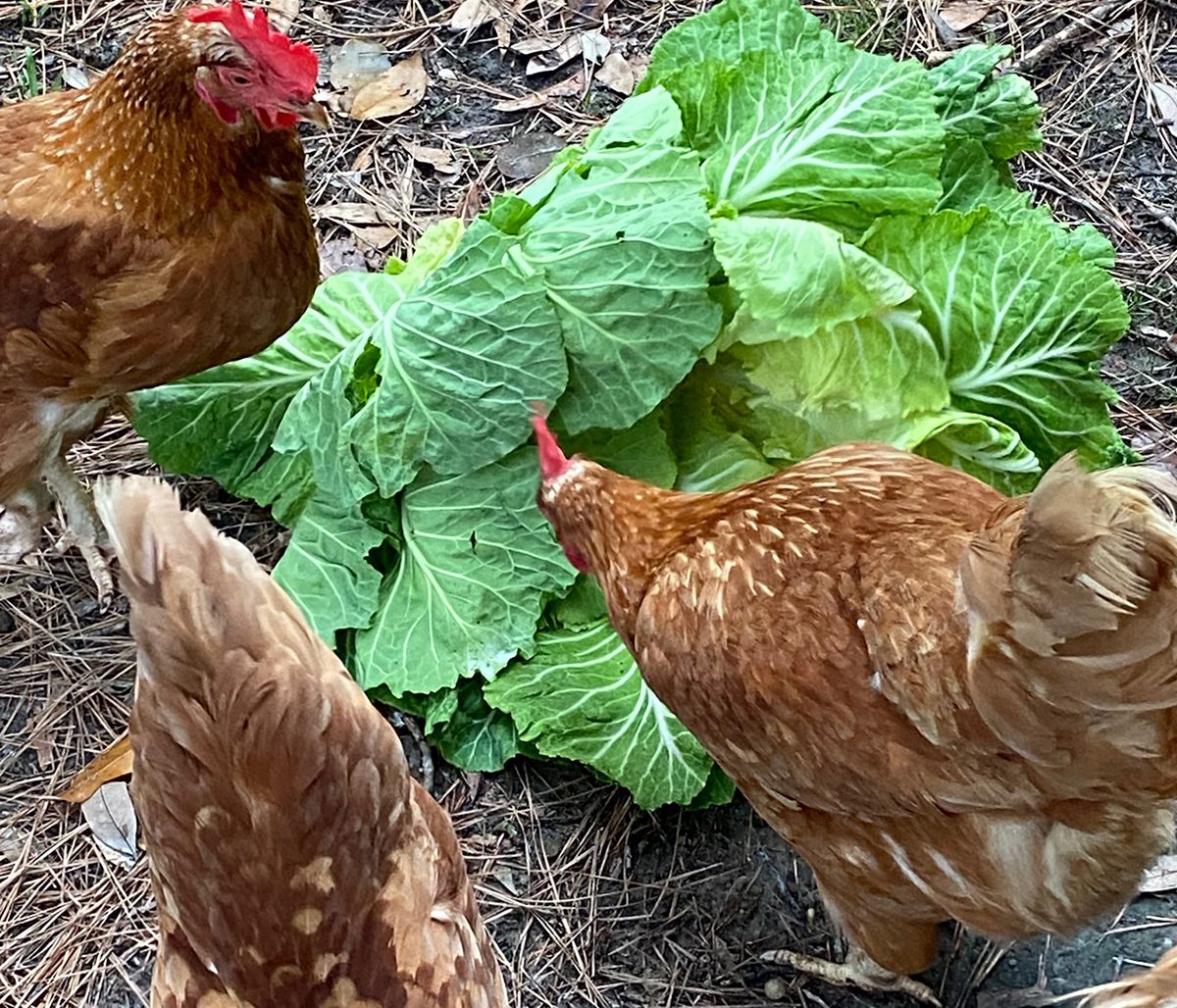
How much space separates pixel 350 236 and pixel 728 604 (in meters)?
1.83

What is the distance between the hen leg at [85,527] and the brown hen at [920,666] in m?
1.25

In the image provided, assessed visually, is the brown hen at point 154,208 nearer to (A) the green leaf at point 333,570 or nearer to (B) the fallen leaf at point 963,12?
(A) the green leaf at point 333,570

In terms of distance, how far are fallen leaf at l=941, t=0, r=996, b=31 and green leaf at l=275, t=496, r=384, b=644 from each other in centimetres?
223

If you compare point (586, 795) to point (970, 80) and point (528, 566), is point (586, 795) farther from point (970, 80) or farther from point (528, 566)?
point (970, 80)

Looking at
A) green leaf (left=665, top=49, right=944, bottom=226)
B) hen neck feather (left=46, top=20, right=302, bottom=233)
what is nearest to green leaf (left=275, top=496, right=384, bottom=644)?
hen neck feather (left=46, top=20, right=302, bottom=233)

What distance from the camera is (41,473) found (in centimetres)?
254

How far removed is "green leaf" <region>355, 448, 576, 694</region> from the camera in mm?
2396

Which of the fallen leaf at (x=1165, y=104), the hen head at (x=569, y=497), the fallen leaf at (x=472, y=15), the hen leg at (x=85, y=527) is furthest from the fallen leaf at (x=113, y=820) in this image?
the fallen leaf at (x=1165, y=104)

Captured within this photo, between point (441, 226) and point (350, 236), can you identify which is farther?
point (350, 236)

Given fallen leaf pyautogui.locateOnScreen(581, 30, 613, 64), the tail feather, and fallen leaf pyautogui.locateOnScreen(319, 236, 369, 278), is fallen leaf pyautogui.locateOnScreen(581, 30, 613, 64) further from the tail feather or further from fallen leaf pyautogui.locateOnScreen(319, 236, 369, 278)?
the tail feather

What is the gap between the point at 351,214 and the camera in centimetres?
316

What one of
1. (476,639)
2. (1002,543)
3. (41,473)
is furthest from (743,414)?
(41,473)

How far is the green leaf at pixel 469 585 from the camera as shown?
2396mm

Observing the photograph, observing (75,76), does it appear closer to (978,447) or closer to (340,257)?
(340,257)
